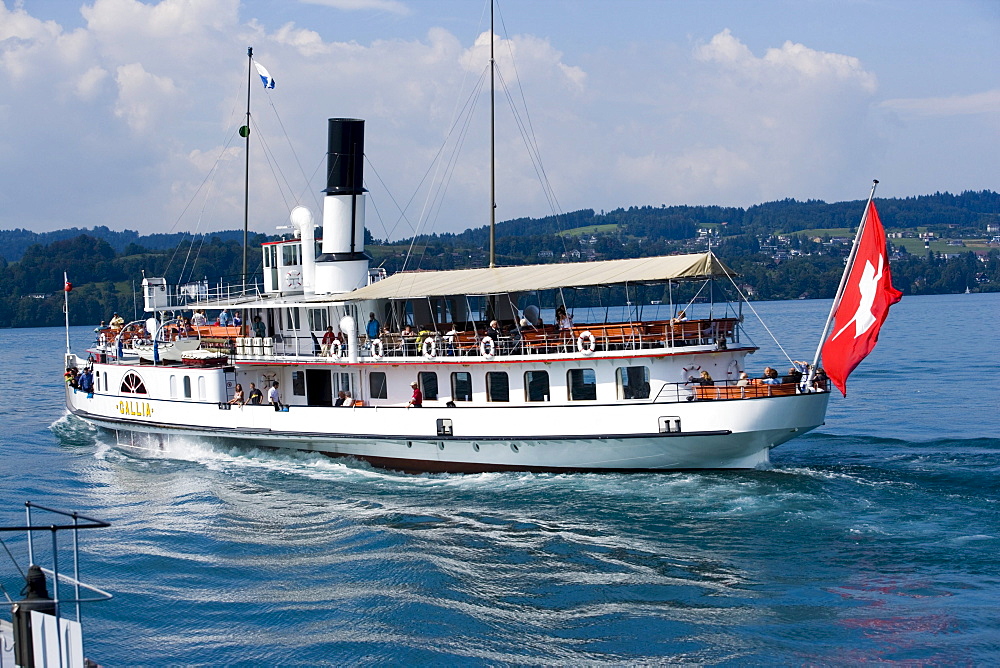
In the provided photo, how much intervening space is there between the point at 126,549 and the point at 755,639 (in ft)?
39.4

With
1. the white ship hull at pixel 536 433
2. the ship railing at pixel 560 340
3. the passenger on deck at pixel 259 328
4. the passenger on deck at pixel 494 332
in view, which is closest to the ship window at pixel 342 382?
the ship railing at pixel 560 340

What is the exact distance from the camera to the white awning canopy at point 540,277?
2130 centimetres

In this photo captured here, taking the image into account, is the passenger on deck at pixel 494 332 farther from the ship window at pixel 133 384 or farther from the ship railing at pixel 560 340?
the ship window at pixel 133 384

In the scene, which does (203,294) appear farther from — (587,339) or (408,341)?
(587,339)

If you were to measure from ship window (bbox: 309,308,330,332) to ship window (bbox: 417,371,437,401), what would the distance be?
4048mm

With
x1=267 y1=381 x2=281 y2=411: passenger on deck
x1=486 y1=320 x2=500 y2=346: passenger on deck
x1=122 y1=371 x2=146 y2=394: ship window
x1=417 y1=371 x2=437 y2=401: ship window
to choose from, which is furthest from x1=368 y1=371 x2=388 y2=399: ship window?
x1=122 y1=371 x2=146 y2=394: ship window

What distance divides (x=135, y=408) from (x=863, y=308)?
20.7 m

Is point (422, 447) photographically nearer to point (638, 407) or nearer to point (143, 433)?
point (638, 407)

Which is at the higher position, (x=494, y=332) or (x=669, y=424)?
(x=494, y=332)

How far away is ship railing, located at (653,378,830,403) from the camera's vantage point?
20.8m

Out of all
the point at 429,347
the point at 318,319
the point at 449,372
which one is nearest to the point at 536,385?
the point at 449,372

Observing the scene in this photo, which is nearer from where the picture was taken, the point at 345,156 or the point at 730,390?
the point at 730,390

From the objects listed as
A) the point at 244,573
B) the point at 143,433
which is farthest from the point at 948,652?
the point at 143,433

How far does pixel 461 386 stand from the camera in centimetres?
2431
